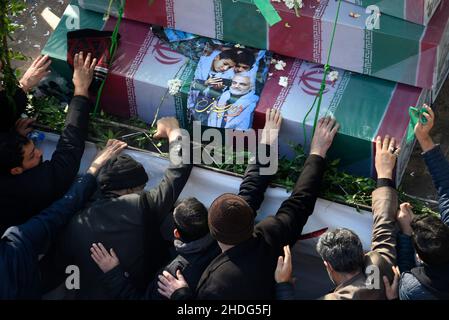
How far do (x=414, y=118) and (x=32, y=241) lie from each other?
2074 mm

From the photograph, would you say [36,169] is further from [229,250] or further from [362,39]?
→ [362,39]

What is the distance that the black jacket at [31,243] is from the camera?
111 inches

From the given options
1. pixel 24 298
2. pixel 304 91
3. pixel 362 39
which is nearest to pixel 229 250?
pixel 24 298

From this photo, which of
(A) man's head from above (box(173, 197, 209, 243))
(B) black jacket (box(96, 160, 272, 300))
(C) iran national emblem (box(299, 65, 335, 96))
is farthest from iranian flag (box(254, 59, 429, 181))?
(A) man's head from above (box(173, 197, 209, 243))

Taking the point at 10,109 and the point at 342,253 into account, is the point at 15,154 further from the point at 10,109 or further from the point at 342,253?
the point at 342,253

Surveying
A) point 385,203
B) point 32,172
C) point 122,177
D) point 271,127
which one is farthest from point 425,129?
point 32,172

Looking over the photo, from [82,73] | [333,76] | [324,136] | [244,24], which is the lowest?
[82,73]

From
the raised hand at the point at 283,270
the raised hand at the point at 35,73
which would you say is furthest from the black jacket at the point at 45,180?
the raised hand at the point at 283,270

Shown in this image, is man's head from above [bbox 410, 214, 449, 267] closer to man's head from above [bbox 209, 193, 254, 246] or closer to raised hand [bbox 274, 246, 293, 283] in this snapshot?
raised hand [bbox 274, 246, 293, 283]

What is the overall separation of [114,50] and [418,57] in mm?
1839

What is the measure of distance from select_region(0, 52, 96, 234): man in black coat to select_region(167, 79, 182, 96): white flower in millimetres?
582

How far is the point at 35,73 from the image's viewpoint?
382 cm
